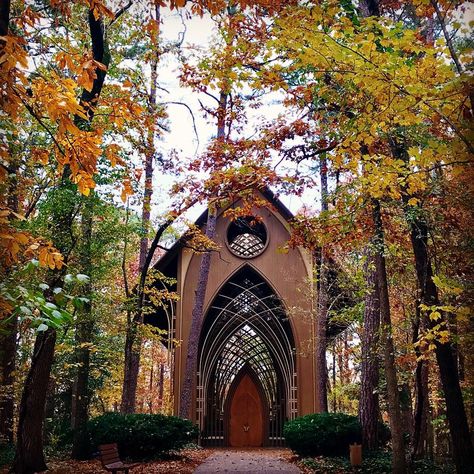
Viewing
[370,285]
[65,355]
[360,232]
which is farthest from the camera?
Result: [65,355]

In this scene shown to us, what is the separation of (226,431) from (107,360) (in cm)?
462

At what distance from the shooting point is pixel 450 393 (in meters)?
6.12

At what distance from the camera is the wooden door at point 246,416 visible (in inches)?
653

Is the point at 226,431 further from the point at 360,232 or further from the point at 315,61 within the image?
the point at 315,61

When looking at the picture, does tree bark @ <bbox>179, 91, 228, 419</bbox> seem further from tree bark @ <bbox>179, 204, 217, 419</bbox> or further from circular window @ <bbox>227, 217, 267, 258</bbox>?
circular window @ <bbox>227, 217, 267, 258</bbox>

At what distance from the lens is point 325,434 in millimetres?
10656

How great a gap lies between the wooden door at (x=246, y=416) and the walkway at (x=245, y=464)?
3328 millimetres

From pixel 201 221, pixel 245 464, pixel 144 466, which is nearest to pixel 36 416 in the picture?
pixel 144 466

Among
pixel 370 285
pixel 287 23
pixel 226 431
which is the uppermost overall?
pixel 287 23

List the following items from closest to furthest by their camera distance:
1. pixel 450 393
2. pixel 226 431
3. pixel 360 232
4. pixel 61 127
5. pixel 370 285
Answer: pixel 61 127, pixel 450 393, pixel 360 232, pixel 370 285, pixel 226 431

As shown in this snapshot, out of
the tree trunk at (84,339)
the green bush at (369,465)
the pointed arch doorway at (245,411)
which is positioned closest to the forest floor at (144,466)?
the tree trunk at (84,339)

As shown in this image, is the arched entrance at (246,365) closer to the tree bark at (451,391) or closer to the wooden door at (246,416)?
the wooden door at (246,416)

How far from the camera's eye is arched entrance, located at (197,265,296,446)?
1634 centimetres

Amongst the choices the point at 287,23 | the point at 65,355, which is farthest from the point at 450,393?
the point at 65,355
